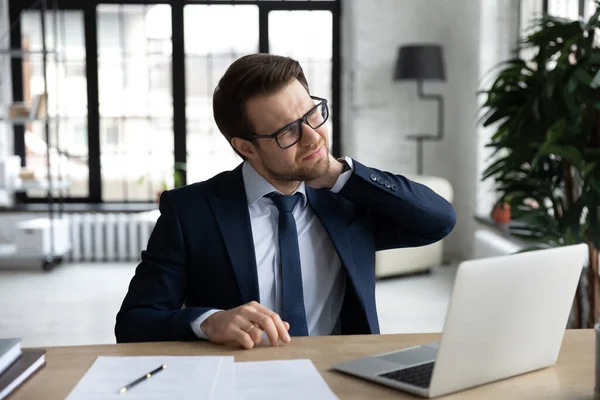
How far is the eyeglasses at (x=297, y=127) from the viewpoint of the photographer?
1.70 m

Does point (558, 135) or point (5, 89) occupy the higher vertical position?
point (5, 89)

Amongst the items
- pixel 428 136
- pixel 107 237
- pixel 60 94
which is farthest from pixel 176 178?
pixel 428 136

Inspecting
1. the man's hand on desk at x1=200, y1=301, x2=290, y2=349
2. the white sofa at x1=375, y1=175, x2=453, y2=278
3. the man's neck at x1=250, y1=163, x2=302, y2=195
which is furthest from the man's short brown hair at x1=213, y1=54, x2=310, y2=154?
the white sofa at x1=375, y1=175, x2=453, y2=278

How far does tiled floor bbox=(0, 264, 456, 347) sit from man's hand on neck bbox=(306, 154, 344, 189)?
112 inches

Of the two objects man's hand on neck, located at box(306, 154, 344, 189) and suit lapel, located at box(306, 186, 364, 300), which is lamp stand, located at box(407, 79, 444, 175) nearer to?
suit lapel, located at box(306, 186, 364, 300)

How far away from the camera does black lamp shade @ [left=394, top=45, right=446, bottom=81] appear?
6.58 m

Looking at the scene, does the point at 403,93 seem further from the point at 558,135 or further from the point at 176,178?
the point at 558,135

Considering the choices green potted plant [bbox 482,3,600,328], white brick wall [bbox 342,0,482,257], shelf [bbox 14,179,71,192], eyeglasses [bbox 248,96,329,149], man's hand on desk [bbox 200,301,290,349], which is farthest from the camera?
white brick wall [bbox 342,0,482,257]

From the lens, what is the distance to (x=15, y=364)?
1.30 m

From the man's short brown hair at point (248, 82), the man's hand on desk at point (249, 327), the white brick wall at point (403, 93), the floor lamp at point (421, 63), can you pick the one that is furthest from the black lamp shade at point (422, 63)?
the man's hand on desk at point (249, 327)

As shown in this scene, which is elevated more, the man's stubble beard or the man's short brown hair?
the man's short brown hair

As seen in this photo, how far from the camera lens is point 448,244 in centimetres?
717

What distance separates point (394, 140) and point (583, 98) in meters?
4.49

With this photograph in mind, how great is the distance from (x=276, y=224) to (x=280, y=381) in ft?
2.08
